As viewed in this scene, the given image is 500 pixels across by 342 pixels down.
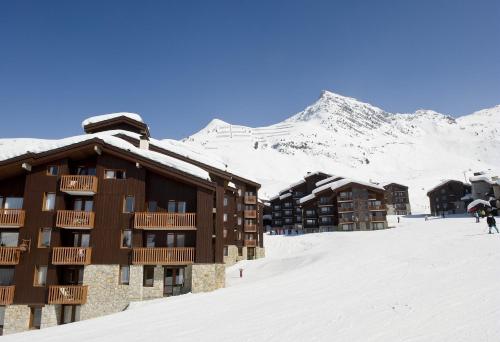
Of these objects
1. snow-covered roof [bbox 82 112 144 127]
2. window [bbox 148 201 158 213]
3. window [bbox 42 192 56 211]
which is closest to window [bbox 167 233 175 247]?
window [bbox 148 201 158 213]

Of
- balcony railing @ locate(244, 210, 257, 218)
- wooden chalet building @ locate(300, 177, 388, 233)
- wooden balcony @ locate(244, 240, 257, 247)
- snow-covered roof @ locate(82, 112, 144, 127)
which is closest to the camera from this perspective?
snow-covered roof @ locate(82, 112, 144, 127)

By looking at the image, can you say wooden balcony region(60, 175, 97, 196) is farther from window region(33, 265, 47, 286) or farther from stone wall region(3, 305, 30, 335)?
stone wall region(3, 305, 30, 335)

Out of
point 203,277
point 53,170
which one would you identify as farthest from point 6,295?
point 203,277

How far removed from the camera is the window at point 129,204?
2583 cm

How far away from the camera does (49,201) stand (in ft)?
83.0

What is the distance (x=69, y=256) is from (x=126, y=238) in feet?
12.4

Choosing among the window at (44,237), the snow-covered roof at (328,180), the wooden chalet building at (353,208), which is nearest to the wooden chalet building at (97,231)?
the window at (44,237)

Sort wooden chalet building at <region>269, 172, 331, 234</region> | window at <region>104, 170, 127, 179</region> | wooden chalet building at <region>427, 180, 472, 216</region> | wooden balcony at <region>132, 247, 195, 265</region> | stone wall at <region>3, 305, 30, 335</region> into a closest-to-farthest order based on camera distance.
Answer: stone wall at <region>3, 305, 30, 335</region> → wooden balcony at <region>132, 247, 195, 265</region> → window at <region>104, 170, 127, 179</region> → wooden chalet building at <region>269, 172, 331, 234</region> → wooden chalet building at <region>427, 180, 472, 216</region>

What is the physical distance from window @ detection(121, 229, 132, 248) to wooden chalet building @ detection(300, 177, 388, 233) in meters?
44.5

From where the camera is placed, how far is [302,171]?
177 meters

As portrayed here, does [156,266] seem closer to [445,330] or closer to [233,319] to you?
[233,319]

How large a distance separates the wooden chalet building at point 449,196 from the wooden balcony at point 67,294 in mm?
83883

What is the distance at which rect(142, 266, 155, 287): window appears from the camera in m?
24.8

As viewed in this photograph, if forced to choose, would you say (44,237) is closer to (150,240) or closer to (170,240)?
(150,240)
